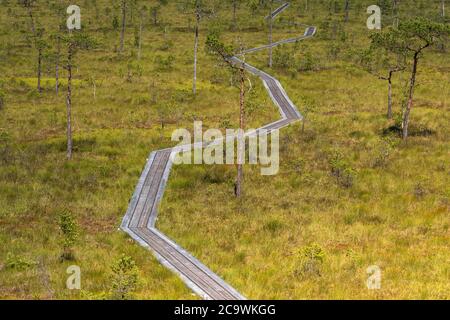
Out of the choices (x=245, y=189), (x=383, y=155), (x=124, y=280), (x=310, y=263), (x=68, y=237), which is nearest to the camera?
(x=124, y=280)

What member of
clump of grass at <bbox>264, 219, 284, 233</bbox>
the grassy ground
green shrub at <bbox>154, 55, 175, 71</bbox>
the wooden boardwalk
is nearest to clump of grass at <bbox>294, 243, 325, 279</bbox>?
the grassy ground

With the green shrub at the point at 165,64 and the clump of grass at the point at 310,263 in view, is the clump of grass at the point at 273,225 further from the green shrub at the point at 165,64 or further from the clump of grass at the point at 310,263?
the green shrub at the point at 165,64

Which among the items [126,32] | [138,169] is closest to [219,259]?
[138,169]

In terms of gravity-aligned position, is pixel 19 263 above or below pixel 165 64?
below

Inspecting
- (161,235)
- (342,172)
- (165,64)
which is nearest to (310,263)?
(161,235)

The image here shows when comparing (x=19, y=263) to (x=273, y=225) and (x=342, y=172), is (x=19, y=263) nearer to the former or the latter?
(x=273, y=225)

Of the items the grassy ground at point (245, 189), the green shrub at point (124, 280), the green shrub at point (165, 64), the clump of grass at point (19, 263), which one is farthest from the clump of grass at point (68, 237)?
the green shrub at point (165, 64)
